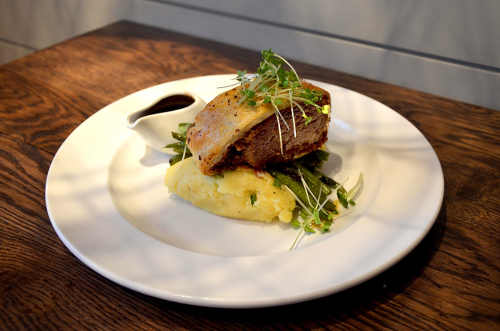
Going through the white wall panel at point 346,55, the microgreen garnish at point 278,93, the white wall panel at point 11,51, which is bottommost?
the white wall panel at point 11,51

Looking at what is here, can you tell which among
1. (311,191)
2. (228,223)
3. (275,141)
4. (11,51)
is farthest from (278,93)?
(11,51)

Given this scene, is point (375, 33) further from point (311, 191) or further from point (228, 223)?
point (228, 223)

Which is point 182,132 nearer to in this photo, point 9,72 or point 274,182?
point 274,182

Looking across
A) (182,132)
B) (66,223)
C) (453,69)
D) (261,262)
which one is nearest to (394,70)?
(453,69)

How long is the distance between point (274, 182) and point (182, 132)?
0.58 meters

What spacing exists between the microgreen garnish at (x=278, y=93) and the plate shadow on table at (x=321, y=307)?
2.26 ft

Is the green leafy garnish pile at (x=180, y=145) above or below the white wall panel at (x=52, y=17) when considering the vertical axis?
above

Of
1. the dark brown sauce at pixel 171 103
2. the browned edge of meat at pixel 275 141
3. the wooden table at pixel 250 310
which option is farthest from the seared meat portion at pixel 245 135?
the wooden table at pixel 250 310

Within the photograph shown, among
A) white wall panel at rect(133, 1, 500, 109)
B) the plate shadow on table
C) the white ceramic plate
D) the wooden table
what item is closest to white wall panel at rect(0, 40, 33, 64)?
white wall panel at rect(133, 1, 500, 109)

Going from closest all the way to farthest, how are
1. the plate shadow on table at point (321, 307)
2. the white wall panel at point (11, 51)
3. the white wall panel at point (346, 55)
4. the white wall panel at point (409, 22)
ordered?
the plate shadow on table at point (321, 307)
the white wall panel at point (409, 22)
the white wall panel at point (346, 55)
the white wall panel at point (11, 51)

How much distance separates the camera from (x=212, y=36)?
4.09 meters

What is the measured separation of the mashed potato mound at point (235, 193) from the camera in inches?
68.4

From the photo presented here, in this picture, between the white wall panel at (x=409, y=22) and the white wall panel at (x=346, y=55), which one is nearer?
the white wall panel at (x=409, y=22)

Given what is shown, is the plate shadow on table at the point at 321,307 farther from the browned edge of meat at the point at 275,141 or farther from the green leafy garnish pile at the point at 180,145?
the green leafy garnish pile at the point at 180,145
